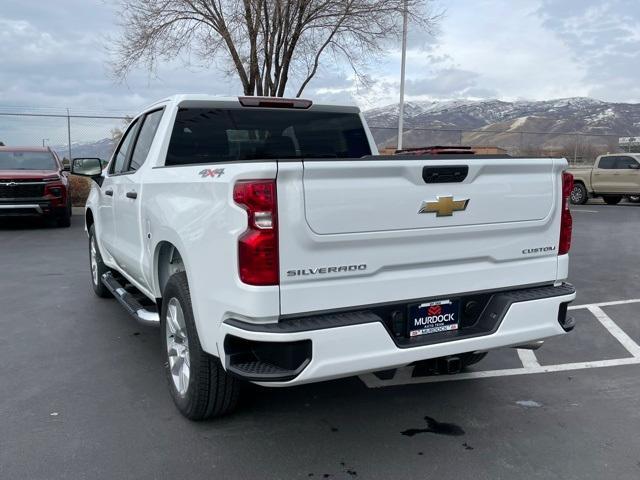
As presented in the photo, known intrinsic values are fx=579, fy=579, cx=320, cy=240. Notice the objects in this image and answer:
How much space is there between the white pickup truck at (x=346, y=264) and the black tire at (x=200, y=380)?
1 centimetres

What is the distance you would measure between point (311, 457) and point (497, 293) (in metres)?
1.37

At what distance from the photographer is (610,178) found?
63.7 ft

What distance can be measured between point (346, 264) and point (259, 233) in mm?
460

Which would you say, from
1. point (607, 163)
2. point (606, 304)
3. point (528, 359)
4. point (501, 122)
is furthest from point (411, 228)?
point (501, 122)

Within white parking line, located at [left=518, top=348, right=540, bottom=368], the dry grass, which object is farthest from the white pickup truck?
the dry grass

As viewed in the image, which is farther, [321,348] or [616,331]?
[616,331]

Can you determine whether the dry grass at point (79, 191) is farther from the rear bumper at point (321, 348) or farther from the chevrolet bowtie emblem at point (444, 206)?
the chevrolet bowtie emblem at point (444, 206)

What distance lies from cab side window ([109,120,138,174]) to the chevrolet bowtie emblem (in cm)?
315

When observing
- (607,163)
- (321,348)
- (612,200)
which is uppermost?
(607,163)

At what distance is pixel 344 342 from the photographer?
2.76 metres

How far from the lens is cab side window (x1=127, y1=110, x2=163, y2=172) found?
453 centimetres

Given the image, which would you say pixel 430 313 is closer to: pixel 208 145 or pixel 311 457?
pixel 311 457

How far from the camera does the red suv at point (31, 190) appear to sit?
11.8m

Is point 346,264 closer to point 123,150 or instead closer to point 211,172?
point 211,172
